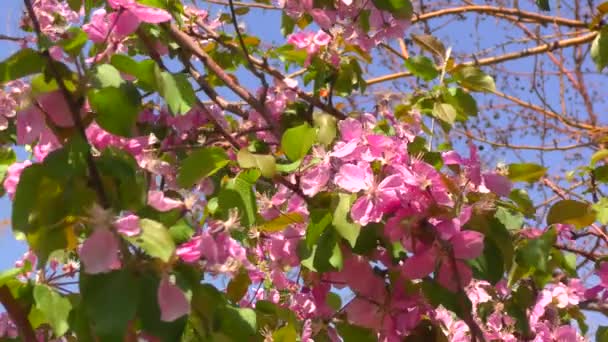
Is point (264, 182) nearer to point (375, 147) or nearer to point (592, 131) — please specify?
point (375, 147)

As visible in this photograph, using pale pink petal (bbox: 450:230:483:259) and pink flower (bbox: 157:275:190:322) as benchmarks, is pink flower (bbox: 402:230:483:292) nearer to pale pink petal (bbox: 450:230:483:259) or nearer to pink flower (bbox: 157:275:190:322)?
pale pink petal (bbox: 450:230:483:259)

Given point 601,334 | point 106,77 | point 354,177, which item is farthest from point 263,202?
point 601,334

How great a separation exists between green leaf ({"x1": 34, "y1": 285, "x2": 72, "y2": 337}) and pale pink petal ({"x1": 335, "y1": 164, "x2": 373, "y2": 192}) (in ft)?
1.04

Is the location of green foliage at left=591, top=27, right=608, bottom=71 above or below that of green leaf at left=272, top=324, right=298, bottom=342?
above

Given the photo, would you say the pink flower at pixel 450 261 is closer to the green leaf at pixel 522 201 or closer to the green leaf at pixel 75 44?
the green leaf at pixel 522 201

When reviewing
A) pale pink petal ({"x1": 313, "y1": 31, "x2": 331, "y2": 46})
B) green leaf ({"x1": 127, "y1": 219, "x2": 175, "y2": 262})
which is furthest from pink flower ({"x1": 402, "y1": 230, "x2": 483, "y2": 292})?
pale pink petal ({"x1": 313, "y1": 31, "x2": 331, "y2": 46})

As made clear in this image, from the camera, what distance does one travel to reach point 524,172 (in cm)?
106

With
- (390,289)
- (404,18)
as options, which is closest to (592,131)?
(404,18)

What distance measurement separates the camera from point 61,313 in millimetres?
868

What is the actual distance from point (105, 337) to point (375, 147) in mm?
422

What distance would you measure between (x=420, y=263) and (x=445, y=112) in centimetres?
28

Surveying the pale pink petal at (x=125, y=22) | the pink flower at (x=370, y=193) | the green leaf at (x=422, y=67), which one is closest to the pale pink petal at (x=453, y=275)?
the pink flower at (x=370, y=193)

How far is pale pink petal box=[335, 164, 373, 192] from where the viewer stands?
94 cm

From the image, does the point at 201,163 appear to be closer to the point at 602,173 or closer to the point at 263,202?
the point at 263,202
